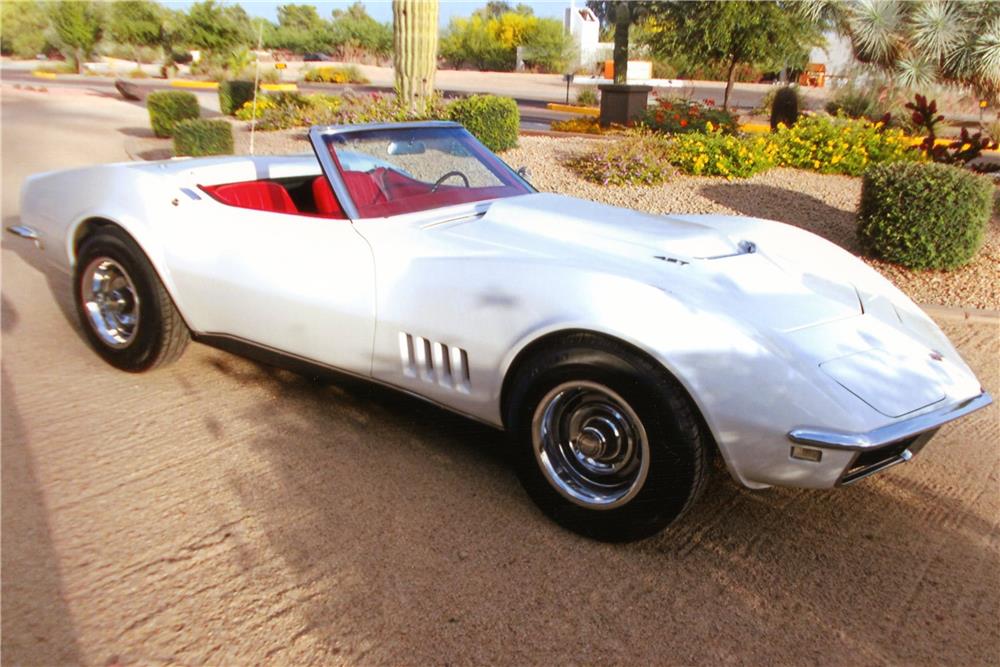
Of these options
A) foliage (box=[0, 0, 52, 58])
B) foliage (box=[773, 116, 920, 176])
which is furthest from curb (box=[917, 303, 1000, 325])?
foliage (box=[0, 0, 52, 58])

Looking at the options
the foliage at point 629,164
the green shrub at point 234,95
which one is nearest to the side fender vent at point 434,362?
the foliage at point 629,164

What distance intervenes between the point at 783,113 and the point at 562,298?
1241 cm

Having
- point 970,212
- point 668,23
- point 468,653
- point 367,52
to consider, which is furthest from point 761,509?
point 367,52

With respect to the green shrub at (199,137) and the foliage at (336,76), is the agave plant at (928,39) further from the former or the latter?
the foliage at (336,76)

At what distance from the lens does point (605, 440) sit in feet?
9.07

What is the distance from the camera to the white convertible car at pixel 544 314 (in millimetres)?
2496

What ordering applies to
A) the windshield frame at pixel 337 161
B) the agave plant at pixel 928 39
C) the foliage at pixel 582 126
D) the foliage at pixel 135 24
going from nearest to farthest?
the windshield frame at pixel 337 161, the agave plant at pixel 928 39, the foliage at pixel 582 126, the foliage at pixel 135 24

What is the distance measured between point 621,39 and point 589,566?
17.4 meters

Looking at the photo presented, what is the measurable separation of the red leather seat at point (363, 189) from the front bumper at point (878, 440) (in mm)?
2091

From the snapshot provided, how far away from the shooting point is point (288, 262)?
3.48 meters

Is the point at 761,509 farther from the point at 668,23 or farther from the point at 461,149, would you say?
the point at 668,23

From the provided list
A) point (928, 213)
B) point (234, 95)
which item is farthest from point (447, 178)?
point (234, 95)

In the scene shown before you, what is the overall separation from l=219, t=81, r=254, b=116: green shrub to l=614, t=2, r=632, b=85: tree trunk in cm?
866

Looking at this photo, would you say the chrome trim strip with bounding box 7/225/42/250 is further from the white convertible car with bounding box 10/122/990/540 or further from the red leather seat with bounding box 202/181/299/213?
the red leather seat with bounding box 202/181/299/213
